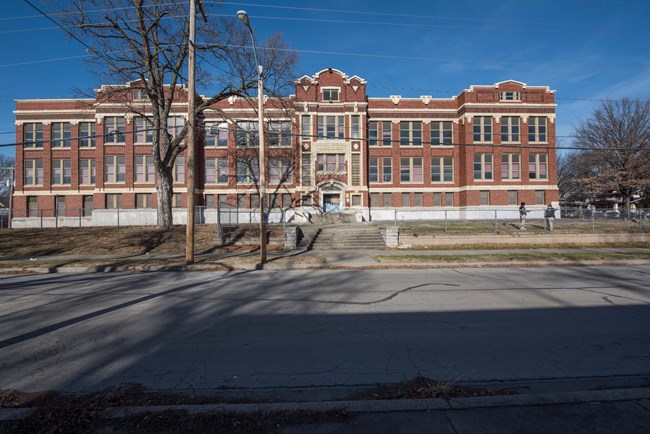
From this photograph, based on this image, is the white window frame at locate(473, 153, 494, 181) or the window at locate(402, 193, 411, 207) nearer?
the white window frame at locate(473, 153, 494, 181)

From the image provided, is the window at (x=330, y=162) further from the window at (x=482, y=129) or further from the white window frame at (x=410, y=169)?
the window at (x=482, y=129)

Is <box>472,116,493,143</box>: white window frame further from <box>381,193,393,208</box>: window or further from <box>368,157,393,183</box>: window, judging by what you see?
<box>381,193,393,208</box>: window

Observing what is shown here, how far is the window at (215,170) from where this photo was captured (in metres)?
40.5

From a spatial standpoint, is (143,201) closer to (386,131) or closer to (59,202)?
(59,202)

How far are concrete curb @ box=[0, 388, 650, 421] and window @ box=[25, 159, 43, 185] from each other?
157 feet

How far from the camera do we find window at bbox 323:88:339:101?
38594 millimetres

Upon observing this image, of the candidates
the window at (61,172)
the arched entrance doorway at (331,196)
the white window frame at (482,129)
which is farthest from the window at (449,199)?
the window at (61,172)

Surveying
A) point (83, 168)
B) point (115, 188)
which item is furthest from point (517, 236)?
point (83, 168)

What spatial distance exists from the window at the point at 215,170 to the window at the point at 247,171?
5.27 ft

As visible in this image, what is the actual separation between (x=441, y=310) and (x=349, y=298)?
2094 mm

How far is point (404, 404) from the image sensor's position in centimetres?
351

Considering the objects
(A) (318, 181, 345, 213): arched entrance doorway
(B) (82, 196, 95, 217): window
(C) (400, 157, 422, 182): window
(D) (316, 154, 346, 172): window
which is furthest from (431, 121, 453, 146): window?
(B) (82, 196, 95, 217): window

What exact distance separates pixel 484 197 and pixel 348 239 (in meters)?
24.6

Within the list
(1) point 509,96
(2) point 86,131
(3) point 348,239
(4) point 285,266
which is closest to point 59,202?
(2) point 86,131
